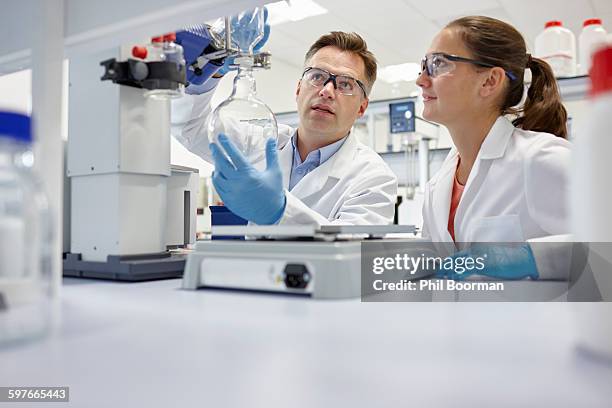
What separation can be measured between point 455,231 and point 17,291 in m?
1.25

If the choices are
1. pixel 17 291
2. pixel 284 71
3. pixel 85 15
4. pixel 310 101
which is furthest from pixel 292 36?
pixel 17 291

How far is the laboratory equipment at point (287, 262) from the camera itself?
73 cm

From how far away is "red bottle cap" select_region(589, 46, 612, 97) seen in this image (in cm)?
38

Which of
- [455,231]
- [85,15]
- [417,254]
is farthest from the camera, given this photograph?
[455,231]

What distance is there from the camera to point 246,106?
1395 millimetres

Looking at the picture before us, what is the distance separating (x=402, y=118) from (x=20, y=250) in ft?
9.40

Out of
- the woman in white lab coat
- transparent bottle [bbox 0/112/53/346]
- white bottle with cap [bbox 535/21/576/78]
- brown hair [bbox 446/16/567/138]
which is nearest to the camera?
transparent bottle [bbox 0/112/53/346]

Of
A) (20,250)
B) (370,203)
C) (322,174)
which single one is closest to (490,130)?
(370,203)

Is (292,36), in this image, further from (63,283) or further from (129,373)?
(129,373)

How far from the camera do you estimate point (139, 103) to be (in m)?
1.08

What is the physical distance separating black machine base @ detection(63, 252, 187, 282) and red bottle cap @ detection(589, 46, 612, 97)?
Answer: 0.84m

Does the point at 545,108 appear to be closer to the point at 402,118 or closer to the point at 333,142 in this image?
the point at 333,142

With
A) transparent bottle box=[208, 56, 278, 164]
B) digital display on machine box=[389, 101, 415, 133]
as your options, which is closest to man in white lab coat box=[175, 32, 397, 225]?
transparent bottle box=[208, 56, 278, 164]

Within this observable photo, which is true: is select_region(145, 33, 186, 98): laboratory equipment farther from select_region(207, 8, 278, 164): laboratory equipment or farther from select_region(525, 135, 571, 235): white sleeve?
select_region(525, 135, 571, 235): white sleeve
